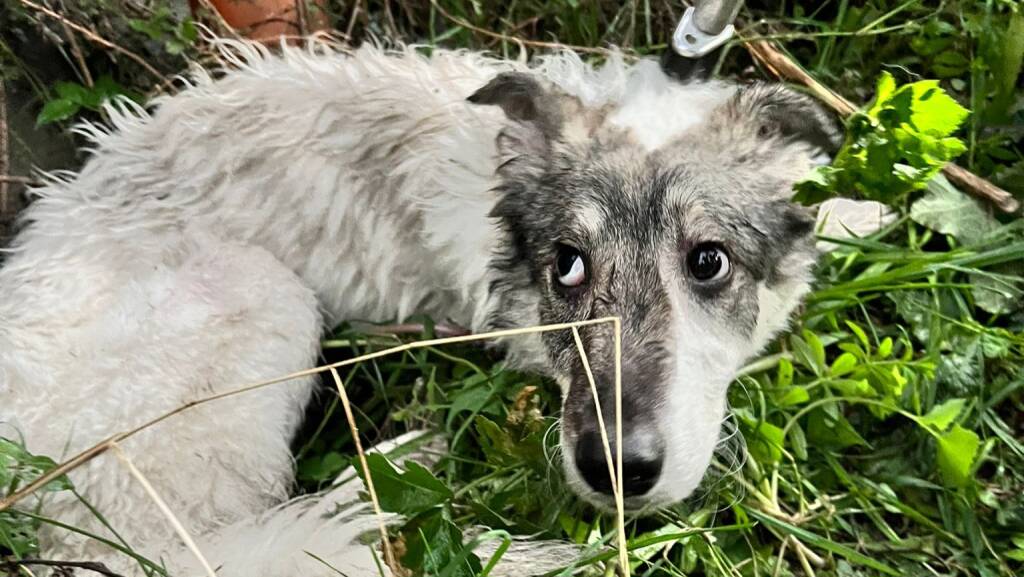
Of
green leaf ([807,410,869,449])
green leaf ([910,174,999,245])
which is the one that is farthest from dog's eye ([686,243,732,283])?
green leaf ([910,174,999,245])

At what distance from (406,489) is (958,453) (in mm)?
1469

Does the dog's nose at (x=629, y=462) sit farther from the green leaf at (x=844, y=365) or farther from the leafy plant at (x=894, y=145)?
the green leaf at (x=844, y=365)

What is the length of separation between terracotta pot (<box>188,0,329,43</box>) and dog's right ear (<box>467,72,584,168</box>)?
1.20m

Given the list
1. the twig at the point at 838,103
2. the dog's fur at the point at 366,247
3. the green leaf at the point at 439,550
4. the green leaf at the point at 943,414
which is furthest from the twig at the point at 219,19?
the green leaf at the point at 943,414

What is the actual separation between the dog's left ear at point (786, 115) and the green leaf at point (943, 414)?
795mm

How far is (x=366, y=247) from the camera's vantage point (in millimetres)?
2691

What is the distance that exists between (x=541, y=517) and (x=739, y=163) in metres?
1.06

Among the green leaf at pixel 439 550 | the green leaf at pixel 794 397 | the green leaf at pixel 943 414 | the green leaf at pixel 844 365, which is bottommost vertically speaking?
the green leaf at pixel 943 414

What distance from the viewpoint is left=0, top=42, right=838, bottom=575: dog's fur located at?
2033 mm

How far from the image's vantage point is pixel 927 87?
187cm

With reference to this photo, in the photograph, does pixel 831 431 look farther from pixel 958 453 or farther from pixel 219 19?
pixel 219 19

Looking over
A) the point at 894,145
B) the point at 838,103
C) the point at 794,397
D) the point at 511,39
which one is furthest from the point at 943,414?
the point at 511,39

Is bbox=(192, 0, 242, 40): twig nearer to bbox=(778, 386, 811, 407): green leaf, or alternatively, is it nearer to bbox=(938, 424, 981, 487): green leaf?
bbox=(778, 386, 811, 407): green leaf

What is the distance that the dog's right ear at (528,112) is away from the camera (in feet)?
7.22
